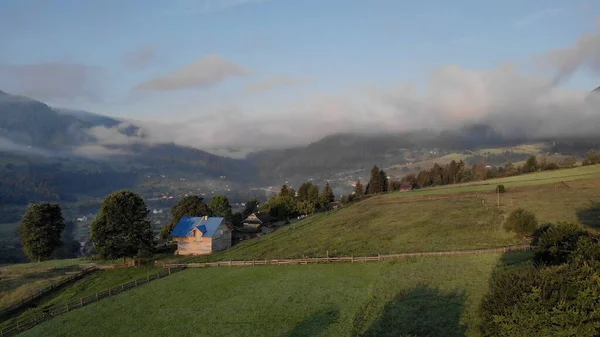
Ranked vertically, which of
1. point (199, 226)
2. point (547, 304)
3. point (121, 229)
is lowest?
point (547, 304)

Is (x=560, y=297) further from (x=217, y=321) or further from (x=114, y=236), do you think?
(x=114, y=236)

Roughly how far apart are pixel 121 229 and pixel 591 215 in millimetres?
75853

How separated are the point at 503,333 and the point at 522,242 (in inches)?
1346

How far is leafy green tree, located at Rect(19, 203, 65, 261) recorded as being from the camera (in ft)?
241

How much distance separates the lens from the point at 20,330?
38.9 m

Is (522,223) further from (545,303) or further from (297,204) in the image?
(297,204)

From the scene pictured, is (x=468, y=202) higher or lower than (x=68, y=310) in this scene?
higher

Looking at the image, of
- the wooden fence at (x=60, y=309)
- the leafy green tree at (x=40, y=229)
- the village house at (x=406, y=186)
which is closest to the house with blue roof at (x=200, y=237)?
the wooden fence at (x=60, y=309)

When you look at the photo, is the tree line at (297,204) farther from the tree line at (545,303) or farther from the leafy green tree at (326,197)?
the tree line at (545,303)

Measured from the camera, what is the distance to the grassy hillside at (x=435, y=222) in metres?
56.2

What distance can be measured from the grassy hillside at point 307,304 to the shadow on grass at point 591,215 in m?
19.4

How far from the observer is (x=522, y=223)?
52500 millimetres

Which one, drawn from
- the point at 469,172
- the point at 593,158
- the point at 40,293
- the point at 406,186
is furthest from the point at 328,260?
the point at 469,172

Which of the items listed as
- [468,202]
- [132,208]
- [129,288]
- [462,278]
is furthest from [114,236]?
[468,202]
